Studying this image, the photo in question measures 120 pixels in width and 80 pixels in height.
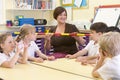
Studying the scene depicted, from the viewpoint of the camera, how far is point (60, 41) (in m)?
3.47

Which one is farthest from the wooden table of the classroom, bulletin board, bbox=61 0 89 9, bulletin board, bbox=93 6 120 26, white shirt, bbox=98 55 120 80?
bulletin board, bbox=61 0 89 9

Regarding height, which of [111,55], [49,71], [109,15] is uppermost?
[109,15]

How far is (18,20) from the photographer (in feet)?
16.1

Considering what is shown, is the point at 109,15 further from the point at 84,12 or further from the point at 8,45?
the point at 8,45

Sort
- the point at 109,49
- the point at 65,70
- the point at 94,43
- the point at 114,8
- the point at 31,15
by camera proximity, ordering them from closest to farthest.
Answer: the point at 109,49 → the point at 65,70 → the point at 94,43 → the point at 114,8 → the point at 31,15

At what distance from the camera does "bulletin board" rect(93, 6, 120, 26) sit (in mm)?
3736

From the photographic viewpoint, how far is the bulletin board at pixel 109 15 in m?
3.74

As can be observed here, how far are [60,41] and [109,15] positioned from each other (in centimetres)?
101

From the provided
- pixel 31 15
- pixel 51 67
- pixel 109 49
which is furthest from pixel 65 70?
pixel 31 15

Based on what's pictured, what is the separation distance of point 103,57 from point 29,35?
3.64 feet

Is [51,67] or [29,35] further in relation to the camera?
[29,35]

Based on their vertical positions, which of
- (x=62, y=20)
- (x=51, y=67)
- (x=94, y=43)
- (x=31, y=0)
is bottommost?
(x=51, y=67)

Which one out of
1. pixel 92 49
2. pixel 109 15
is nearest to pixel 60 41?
pixel 92 49

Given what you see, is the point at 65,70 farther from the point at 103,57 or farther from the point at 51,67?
the point at 103,57
